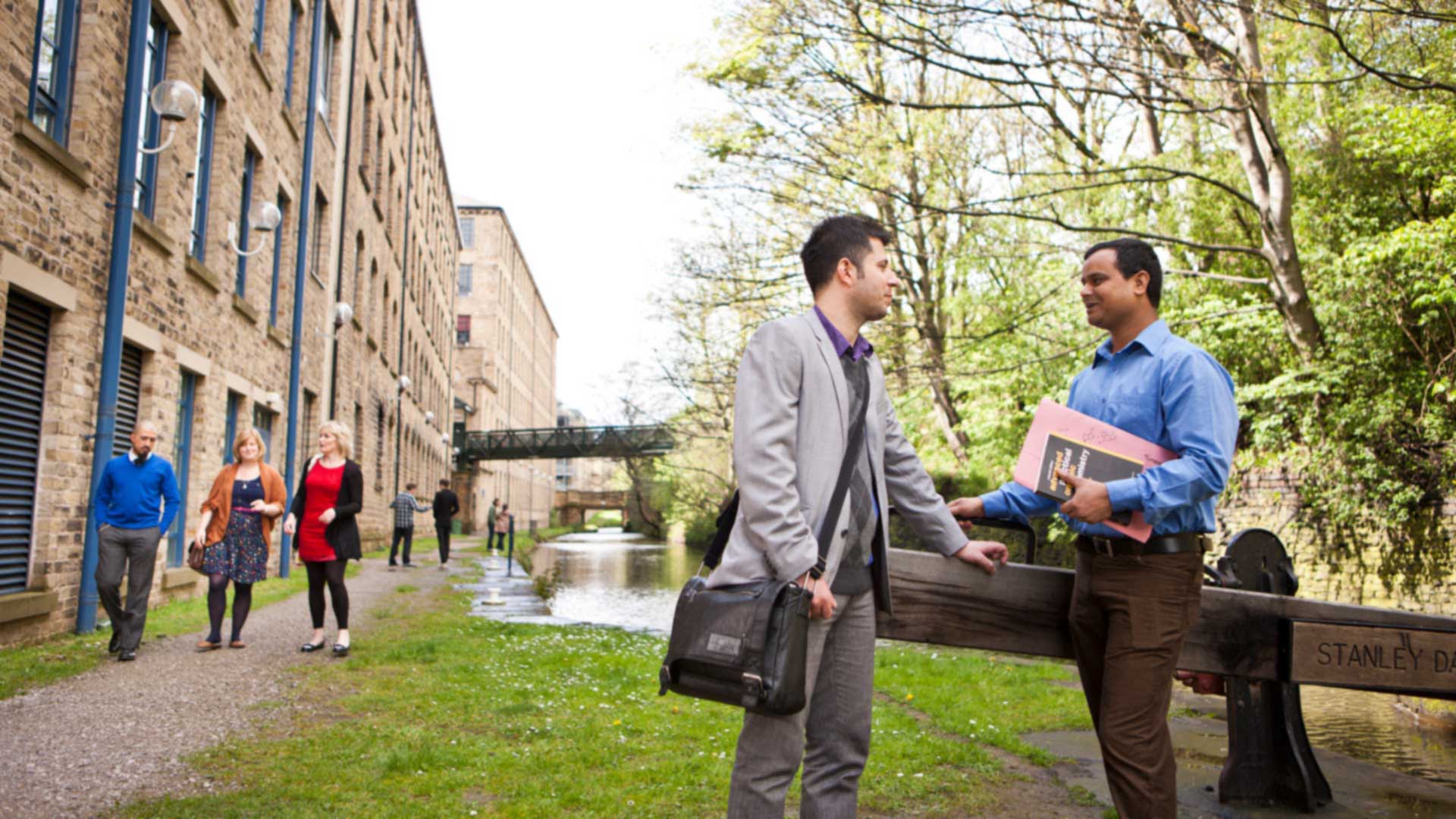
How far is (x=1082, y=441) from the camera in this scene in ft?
10.4

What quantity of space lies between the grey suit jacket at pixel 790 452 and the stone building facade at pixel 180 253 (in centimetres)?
770

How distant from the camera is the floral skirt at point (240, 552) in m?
8.68

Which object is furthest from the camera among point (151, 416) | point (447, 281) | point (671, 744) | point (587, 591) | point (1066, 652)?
point (447, 281)

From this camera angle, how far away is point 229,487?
349 inches

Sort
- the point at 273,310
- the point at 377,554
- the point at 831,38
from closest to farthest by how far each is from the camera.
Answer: the point at 831,38, the point at 273,310, the point at 377,554

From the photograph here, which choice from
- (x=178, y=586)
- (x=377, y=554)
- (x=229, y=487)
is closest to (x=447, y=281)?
(x=377, y=554)

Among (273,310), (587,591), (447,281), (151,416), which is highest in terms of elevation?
(447,281)

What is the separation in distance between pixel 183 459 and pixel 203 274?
2.25 metres

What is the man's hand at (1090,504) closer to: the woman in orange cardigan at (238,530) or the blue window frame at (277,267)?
the woman in orange cardigan at (238,530)


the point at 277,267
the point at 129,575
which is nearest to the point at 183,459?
the point at 277,267

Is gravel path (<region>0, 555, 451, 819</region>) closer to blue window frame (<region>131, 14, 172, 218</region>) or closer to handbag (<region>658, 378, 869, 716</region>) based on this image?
handbag (<region>658, 378, 869, 716</region>)

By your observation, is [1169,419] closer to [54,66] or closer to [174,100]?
[174,100]

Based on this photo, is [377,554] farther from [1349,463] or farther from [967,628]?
[967,628]

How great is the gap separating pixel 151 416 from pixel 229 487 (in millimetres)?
3393
